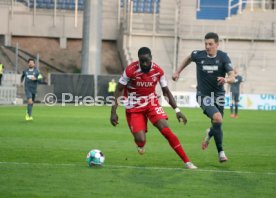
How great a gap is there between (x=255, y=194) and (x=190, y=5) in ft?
156

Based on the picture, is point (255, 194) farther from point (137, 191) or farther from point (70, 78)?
point (70, 78)

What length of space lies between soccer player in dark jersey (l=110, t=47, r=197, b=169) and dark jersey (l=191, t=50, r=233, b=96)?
1485mm

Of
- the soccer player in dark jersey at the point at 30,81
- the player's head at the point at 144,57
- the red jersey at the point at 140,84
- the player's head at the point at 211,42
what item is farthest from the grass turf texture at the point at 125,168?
the soccer player in dark jersey at the point at 30,81

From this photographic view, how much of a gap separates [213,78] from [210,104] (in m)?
0.48

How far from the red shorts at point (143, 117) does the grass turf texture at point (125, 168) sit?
27.0 inches

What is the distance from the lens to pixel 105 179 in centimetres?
1018

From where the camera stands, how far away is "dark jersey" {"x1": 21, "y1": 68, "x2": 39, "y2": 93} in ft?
80.7

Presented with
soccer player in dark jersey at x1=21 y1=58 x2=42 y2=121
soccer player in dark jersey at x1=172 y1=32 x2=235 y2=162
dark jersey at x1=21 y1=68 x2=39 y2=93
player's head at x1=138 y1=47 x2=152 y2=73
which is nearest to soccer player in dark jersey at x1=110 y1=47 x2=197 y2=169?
player's head at x1=138 y1=47 x2=152 y2=73

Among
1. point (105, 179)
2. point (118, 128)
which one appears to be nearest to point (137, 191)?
point (105, 179)

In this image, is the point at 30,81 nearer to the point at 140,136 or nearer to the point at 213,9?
the point at 140,136

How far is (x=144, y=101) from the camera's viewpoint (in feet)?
39.0

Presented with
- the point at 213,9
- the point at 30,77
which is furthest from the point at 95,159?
the point at 213,9

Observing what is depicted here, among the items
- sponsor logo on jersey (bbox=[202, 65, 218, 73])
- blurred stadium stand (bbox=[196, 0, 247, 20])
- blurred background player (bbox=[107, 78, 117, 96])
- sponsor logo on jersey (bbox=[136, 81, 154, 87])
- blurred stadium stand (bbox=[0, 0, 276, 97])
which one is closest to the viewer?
sponsor logo on jersey (bbox=[136, 81, 154, 87])

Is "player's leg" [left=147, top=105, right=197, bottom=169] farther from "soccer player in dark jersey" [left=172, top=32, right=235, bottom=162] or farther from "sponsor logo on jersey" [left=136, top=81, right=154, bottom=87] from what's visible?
"soccer player in dark jersey" [left=172, top=32, right=235, bottom=162]
